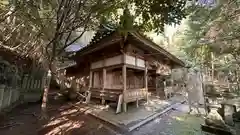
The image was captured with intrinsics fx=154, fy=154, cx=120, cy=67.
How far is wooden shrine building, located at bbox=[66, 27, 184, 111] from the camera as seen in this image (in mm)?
8180

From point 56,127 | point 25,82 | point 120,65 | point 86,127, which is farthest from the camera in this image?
point 25,82

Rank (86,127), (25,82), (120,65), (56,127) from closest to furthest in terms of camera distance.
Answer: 1. (56,127)
2. (86,127)
3. (120,65)
4. (25,82)

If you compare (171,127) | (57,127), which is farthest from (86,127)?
(171,127)

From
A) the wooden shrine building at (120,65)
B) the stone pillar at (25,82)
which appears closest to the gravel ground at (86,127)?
the wooden shrine building at (120,65)

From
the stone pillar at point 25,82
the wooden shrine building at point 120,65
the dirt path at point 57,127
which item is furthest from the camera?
the stone pillar at point 25,82

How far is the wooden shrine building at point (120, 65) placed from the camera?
322 inches

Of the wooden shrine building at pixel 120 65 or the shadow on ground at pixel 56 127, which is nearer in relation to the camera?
the shadow on ground at pixel 56 127

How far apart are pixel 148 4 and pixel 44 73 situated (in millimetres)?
14385

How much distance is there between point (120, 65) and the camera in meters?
8.62

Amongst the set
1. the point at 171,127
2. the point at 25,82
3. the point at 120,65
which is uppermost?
the point at 120,65

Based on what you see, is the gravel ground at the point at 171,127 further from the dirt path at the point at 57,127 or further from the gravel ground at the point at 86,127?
the dirt path at the point at 57,127

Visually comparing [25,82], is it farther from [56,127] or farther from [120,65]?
[120,65]

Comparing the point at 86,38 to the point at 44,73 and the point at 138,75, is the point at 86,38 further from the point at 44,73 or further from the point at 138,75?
the point at 138,75

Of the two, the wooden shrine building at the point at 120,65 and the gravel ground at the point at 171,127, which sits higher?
the wooden shrine building at the point at 120,65
